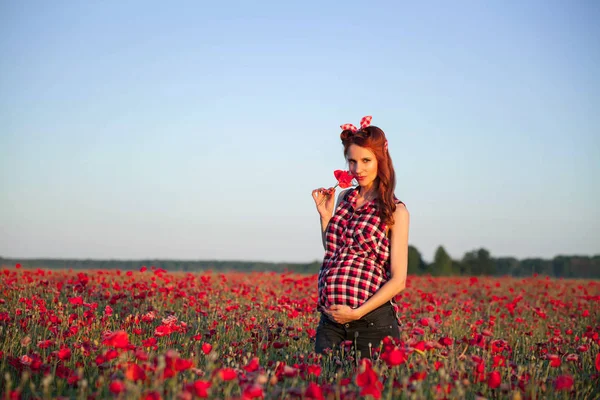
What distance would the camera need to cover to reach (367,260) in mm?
4125

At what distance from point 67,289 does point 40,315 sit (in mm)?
3000

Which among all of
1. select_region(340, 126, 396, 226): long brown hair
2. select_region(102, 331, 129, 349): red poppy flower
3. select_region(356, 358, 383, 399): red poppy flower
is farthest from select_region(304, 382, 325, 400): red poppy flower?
select_region(340, 126, 396, 226): long brown hair

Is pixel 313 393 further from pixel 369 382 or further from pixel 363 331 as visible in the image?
pixel 363 331

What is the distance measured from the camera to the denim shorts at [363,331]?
13.4ft

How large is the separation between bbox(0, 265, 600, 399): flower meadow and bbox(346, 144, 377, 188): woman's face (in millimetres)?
1127

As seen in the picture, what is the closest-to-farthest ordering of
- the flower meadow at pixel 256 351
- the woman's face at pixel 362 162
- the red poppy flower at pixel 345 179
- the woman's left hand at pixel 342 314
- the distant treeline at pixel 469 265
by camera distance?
the flower meadow at pixel 256 351 → the woman's left hand at pixel 342 314 → the woman's face at pixel 362 162 → the red poppy flower at pixel 345 179 → the distant treeline at pixel 469 265

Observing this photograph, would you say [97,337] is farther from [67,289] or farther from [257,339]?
[67,289]

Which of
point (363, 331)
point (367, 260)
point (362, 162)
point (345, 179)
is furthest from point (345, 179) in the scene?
point (363, 331)

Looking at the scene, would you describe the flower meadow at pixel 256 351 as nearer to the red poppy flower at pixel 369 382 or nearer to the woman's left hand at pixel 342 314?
the red poppy flower at pixel 369 382

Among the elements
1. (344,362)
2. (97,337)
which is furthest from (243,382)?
(97,337)

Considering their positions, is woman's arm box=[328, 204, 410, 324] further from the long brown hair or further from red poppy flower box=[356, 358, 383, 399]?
red poppy flower box=[356, 358, 383, 399]

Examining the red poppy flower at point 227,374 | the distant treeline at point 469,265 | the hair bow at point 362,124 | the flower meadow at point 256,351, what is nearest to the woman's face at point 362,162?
the hair bow at point 362,124

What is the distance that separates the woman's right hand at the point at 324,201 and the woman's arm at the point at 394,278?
57cm

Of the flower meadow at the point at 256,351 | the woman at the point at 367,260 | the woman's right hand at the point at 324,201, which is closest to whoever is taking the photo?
the flower meadow at the point at 256,351
